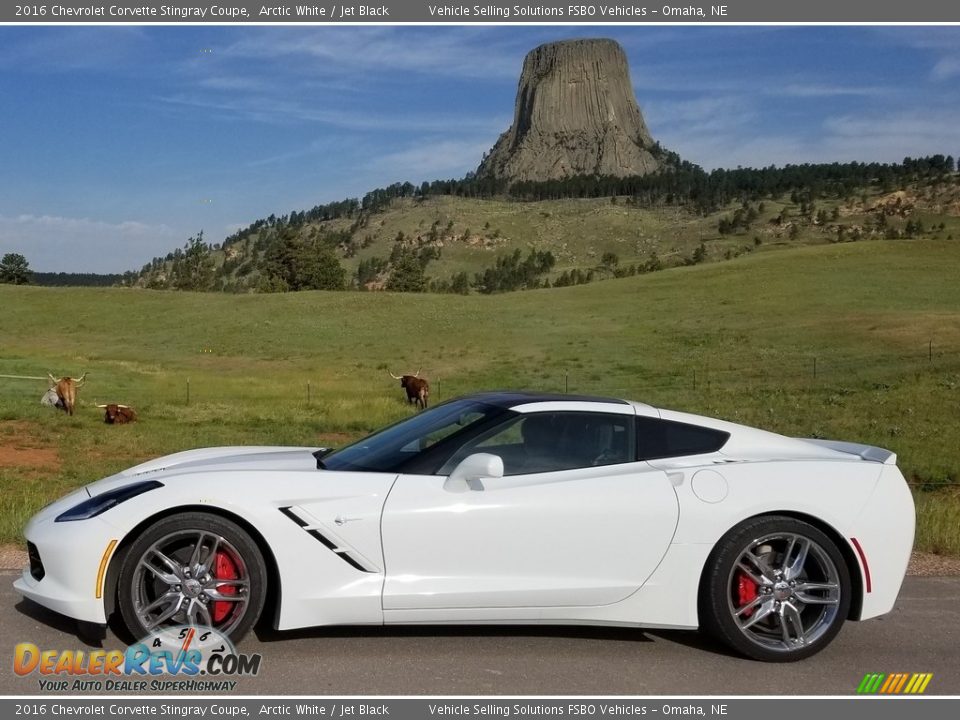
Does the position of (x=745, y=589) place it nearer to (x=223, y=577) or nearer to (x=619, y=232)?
(x=223, y=577)

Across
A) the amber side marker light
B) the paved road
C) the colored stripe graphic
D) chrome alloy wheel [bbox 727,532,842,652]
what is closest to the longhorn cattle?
the paved road

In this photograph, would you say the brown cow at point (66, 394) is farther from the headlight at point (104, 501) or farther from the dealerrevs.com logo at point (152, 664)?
the dealerrevs.com logo at point (152, 664)

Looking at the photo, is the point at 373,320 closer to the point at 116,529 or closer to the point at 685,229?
the point at 116,529

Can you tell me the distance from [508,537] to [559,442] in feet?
2.15

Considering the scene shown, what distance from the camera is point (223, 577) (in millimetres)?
4848

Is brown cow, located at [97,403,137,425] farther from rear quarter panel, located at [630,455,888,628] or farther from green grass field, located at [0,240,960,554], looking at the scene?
rear quarter panel, located at [630,455,888,628]

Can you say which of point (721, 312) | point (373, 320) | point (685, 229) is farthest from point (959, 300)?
point (685, 229)

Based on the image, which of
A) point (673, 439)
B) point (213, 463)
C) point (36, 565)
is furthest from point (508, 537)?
point (36, 565)

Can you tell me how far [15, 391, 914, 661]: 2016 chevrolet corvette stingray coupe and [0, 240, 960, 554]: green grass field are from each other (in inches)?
109

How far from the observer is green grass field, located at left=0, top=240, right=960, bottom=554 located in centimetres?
2205

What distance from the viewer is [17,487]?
12.8m

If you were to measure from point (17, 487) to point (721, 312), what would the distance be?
51.6m
